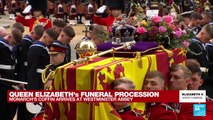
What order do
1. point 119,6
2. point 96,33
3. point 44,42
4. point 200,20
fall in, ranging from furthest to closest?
point 119,6 < point 200,20 < point 44,42 < point 96,33

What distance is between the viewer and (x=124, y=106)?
14.7 feet

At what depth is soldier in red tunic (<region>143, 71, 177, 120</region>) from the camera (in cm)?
468

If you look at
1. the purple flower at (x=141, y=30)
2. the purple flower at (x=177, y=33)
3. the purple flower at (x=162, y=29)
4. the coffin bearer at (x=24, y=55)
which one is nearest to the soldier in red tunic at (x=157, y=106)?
the purple flower at (x=141, y=30)

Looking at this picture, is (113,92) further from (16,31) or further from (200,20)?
(200,20)

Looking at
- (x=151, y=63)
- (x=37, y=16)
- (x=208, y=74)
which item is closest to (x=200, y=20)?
(x=208, y=74)

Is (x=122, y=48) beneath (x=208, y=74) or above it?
above

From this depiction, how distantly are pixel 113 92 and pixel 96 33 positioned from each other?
2.65m

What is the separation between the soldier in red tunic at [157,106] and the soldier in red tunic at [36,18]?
6148 millimetres

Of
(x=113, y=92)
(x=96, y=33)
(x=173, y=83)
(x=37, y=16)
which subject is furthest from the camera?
(x=37, y=16)

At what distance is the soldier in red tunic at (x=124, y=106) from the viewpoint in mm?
4414

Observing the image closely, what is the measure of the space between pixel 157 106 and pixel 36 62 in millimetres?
3175

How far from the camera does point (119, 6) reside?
13445 millimetres

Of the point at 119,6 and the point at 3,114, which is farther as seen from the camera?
the point at 119,6

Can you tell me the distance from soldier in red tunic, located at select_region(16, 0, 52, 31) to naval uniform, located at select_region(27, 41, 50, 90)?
318 centimetres
